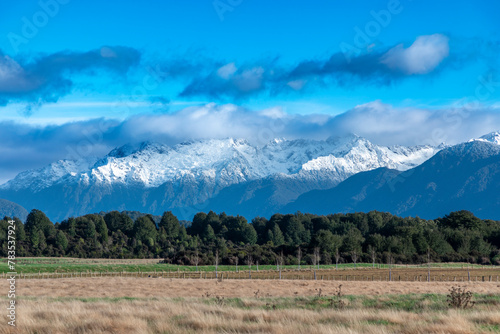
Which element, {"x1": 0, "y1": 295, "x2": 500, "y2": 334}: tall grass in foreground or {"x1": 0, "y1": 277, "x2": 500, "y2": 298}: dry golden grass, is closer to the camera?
{"x1": 0, "y1": 295, "x2": 500, "y2": 334}: tall grass in foreground

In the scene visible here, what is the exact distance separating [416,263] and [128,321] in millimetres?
135253

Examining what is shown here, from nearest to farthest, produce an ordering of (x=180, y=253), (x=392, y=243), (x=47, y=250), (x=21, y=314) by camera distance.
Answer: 1. (x=21, y=314)
2. (x=180, y=253)
3. (x=392, y=243)
4. (x=47, y=250)

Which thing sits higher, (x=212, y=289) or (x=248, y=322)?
(x=248, y=322)

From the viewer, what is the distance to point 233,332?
59.7ft

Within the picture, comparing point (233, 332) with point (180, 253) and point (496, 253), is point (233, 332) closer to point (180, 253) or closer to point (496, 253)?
point (180, 253)

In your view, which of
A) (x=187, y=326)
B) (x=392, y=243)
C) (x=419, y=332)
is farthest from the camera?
(x=392, y=243)

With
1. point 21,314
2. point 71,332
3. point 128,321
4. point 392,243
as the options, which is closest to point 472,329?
point 128,321

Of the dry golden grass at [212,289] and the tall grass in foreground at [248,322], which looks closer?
the tall grass in foreground at [248,322]

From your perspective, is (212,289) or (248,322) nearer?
(248,322)

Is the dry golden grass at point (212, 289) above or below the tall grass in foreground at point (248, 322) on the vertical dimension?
below

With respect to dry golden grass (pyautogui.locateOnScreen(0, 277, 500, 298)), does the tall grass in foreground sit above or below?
above

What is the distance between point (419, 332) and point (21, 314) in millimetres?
14488

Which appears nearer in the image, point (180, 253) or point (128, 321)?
point (128, 321)

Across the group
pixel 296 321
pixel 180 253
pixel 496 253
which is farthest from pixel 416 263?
pixel 296 321
